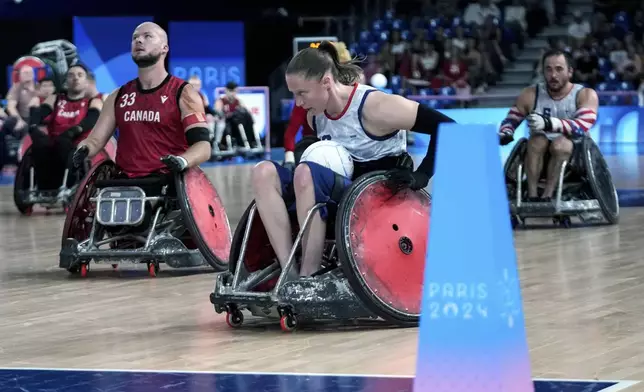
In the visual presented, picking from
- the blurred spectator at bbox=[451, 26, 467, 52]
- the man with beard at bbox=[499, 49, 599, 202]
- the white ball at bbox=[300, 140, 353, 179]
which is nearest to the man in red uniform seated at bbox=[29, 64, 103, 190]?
the man with beard at bbox=[499, 49, 599, 202]

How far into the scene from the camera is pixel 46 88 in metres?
14.9

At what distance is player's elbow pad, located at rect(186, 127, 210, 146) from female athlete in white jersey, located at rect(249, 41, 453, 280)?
7.15 feet

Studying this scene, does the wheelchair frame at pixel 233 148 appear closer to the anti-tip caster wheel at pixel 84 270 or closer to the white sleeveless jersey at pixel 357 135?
the anti-tip caster wheel at pixel 84 270

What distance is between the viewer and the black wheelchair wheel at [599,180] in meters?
10.8

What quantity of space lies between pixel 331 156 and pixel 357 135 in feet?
0.60

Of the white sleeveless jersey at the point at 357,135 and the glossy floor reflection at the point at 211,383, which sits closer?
the glossy floor reflection at the point at 211,383

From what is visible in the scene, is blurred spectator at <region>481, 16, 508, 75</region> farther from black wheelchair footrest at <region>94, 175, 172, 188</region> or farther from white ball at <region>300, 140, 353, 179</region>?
white ball at <region>300, 140, 353, 179</region>

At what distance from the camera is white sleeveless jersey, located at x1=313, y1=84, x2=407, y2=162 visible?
655 centimetres

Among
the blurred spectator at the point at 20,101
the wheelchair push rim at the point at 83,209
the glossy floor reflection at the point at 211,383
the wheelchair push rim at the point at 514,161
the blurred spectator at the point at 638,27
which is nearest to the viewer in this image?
the glossy floor reflection at the point at 211,383

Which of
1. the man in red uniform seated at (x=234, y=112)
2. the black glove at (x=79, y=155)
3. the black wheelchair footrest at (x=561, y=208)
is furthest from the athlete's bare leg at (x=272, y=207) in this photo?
the man in red uniform seated at (x=234, y=112)

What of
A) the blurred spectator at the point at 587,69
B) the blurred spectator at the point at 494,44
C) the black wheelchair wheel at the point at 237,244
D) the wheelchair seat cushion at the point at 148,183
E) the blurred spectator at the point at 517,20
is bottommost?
the black wheelchair wheel at the point at 237,244

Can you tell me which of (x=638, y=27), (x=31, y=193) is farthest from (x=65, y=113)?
(x=638, y=27)

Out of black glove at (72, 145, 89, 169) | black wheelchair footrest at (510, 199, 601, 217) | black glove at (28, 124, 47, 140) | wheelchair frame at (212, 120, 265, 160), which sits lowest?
wheelchair frame at (212, 120, 265, 160)

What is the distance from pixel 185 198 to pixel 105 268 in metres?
1.12
